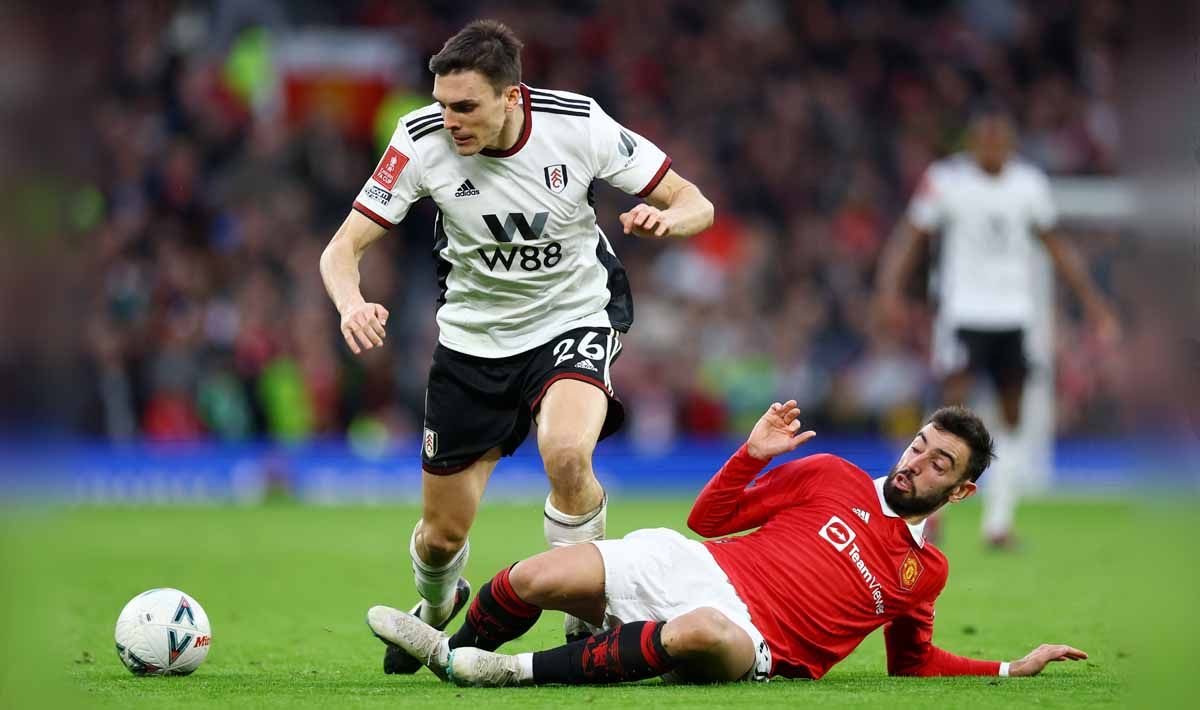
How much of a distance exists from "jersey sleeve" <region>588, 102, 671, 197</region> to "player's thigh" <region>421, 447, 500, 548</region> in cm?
121

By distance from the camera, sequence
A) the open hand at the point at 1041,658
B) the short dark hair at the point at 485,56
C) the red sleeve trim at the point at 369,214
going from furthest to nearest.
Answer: the red sleeve trim at the point at 369,214, the short dark hair at the point at 485,56, the open hand at the point at 1041,658

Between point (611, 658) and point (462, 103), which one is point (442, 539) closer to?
point (611, 658)

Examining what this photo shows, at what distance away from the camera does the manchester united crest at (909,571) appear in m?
5.43

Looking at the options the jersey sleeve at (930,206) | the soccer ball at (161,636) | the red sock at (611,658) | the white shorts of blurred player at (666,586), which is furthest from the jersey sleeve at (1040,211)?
the soccer ball at (161,636)

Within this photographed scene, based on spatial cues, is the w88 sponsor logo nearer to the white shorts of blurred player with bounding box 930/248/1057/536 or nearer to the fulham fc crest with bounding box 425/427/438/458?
the fulham fc crest with bounding box 425/427/438/458

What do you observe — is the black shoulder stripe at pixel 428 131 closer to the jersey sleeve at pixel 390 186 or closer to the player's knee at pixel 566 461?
the jersey sleeve at pixel 390 186

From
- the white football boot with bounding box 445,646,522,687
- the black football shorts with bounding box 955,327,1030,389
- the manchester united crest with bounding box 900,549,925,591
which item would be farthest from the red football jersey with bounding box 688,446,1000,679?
the black football shorts with bounding box 955,327,1030,389

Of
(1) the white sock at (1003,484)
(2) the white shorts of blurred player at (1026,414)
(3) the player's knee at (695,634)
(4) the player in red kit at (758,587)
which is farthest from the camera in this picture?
(2) the white shorts of blurred player at (1026,414)

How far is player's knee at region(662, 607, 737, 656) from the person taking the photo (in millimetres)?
5004

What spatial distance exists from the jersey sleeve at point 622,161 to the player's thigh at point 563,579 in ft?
5.35

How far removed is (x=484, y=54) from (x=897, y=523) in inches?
88.5

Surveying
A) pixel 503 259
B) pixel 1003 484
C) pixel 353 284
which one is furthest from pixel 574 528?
pixel 1003 484

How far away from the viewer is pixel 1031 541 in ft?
39.8

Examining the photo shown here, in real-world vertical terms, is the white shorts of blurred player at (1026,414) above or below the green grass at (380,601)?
above
